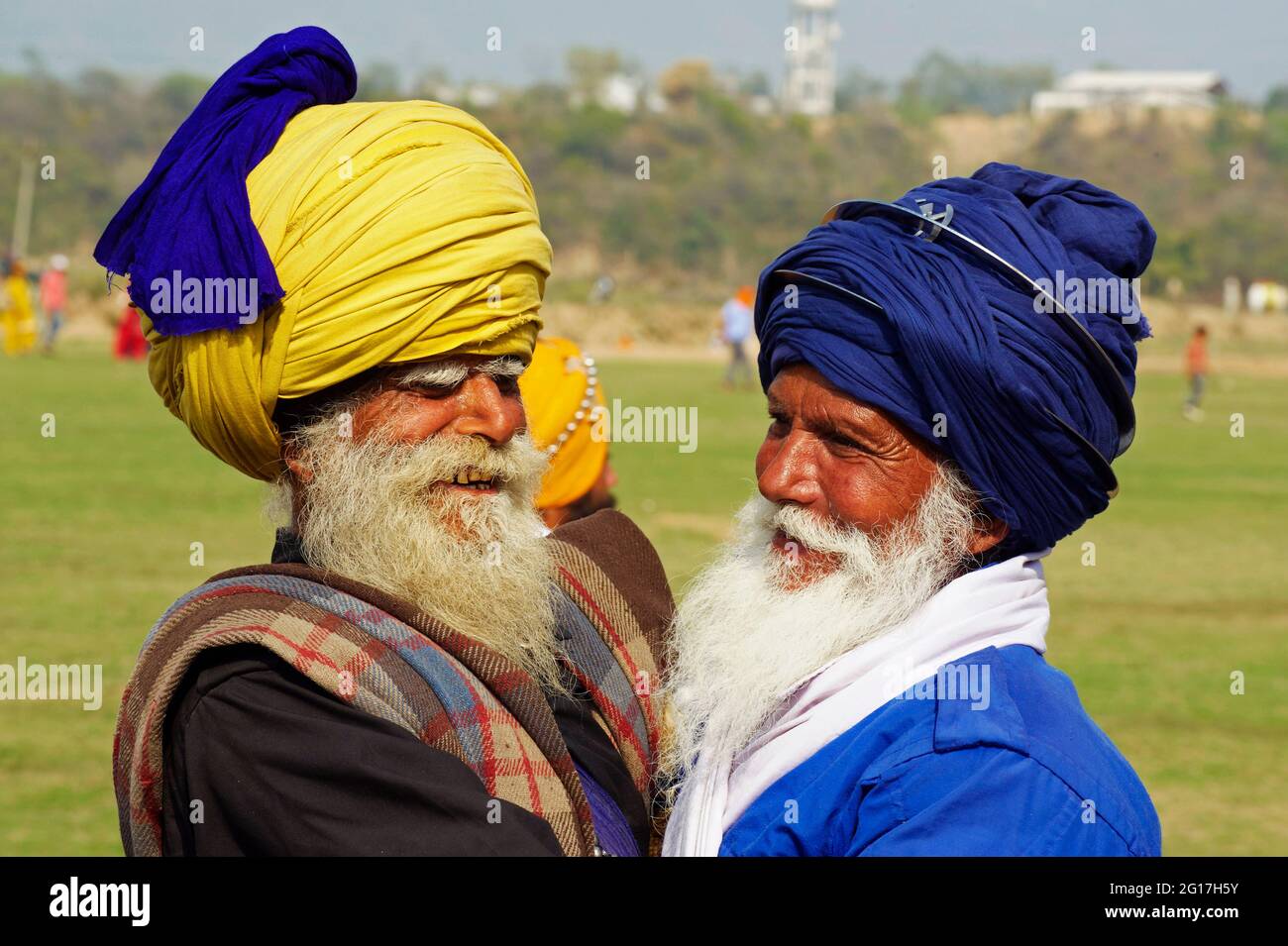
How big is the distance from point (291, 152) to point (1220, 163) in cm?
7123

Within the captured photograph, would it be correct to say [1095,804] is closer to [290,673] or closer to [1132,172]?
[290,673]

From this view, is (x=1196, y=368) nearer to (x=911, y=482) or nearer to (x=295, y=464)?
(x=911, y=482)

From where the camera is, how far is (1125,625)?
10.4 m

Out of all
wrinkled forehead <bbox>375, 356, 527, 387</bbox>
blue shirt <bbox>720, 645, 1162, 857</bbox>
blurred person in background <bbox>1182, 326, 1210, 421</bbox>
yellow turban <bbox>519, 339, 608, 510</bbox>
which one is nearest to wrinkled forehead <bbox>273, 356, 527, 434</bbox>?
wrinkled forehead <bbox>375, 356, 527, 387</bbox>

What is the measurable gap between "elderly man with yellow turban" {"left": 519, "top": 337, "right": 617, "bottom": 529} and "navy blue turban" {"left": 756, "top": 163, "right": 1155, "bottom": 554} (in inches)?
69.7

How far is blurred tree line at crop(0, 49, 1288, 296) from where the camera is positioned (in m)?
57.7

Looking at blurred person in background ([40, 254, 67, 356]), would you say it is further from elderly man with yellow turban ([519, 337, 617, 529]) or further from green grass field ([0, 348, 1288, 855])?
elderly man with yellow turban ([519, 337, 617, 529])

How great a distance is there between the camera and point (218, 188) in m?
2.42

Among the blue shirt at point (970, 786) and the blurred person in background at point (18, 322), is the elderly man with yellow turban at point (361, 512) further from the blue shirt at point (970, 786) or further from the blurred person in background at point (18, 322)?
the blurred person in background at point (18, 322)

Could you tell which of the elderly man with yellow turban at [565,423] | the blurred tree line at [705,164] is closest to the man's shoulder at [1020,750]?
the elderly man with yellow turban at [565,423]

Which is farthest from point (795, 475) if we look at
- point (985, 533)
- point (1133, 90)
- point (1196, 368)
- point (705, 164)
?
point (1133, 90)

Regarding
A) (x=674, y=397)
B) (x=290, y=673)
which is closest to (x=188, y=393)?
(x=290, y=673)

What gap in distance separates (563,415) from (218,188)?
6.26 ft

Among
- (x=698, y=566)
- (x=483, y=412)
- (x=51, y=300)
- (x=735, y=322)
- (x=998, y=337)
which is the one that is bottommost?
(x=735, y=322)
